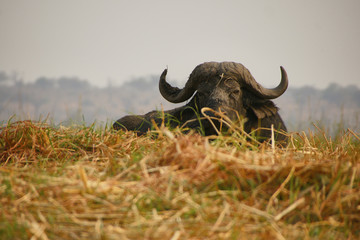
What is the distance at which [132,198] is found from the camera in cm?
231

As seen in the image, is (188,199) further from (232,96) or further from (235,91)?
(235,91)

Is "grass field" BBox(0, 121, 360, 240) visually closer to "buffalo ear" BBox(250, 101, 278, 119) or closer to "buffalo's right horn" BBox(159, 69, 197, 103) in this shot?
"buffalo ear" BBox(250, 101, 278, 119)

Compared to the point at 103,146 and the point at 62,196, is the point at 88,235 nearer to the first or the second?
the point at 62,196

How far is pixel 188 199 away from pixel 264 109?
12.5 feet

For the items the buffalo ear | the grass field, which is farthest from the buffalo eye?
the grass field

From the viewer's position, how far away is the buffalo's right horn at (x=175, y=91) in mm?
5839

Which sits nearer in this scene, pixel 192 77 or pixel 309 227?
pixel 309 227

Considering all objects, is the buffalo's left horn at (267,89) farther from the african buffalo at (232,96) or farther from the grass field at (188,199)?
the grass field at (188,199)

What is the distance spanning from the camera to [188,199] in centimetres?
224

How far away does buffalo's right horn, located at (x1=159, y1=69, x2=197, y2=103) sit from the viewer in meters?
5.84

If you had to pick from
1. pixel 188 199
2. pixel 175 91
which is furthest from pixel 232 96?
A: pixel 188 199

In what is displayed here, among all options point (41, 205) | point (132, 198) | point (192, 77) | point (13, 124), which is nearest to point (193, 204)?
point (132, 198)

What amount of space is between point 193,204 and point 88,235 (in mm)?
613

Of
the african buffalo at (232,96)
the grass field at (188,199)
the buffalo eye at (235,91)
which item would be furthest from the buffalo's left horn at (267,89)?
the grass field at (188,199)
